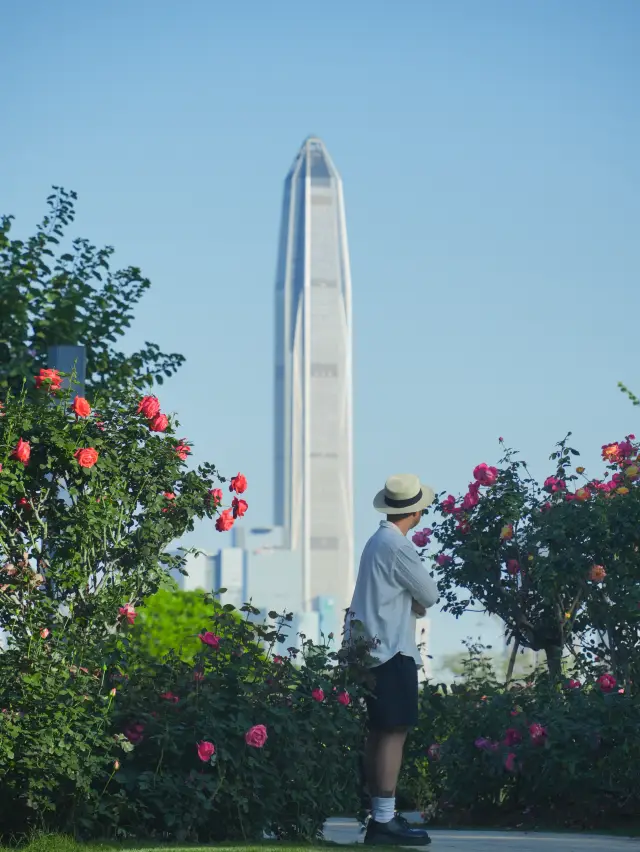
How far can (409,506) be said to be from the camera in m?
7.53

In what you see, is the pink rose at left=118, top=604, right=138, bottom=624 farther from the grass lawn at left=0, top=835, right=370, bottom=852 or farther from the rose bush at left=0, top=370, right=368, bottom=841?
the grass lawn at left=0, top=835, right=370, bottom=852

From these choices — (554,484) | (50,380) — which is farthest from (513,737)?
(50,380)

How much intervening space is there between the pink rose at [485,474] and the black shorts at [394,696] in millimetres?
4684

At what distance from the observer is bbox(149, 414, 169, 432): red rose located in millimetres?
8008

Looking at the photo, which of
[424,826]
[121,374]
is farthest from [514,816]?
[121,374]

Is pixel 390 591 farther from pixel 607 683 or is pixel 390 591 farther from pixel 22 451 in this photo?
pixel 607 683

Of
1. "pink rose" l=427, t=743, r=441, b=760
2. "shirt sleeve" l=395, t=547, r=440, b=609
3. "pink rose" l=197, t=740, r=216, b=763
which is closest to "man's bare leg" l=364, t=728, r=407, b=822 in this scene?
"shirt sleeve" l=395, t=547, r=440, b=609

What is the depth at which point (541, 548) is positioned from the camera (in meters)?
11.2

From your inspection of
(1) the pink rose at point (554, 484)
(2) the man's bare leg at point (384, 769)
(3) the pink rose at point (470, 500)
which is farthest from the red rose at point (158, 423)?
(1) the pink rose at point (554, 484)

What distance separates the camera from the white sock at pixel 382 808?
7.24m

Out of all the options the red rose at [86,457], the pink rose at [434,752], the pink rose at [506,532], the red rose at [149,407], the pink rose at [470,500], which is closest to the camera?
the red rose at [86,457]

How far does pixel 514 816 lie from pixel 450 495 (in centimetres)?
317

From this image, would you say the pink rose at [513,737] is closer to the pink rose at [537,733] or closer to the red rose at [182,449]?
the pink rose at [537,733]

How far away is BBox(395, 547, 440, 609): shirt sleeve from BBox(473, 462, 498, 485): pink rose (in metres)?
4.73
